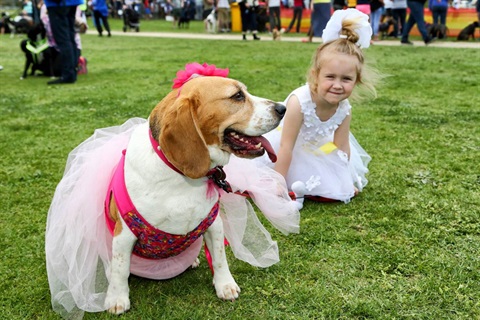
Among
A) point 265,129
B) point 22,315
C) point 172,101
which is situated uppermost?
point 172,101

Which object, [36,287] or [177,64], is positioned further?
[177,64]

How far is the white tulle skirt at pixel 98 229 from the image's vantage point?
8.37ft

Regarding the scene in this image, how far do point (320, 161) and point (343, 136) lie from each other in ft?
1.02

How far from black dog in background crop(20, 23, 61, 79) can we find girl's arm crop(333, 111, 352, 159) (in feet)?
25.0

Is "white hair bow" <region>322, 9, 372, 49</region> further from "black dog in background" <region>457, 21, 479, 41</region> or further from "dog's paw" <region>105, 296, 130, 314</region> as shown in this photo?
"black dog in background" <region>457, 21, 479, 41</region>

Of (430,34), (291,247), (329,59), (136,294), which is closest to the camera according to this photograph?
(136,294)

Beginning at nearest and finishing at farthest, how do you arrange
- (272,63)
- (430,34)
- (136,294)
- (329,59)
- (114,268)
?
(114,268), (136,294), (329,59), (272,63), (430,34)

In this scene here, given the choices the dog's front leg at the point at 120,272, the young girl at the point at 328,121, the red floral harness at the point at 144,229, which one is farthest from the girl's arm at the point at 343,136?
the dog's front leg at the point at 120,272

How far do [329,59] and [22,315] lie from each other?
2.84 m

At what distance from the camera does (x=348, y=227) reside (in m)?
3.51

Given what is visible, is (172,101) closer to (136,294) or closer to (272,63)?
(136,294)

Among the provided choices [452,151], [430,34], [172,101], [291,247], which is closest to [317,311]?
[291,247]

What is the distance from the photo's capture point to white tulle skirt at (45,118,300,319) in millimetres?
2551

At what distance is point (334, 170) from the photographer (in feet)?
13.6
